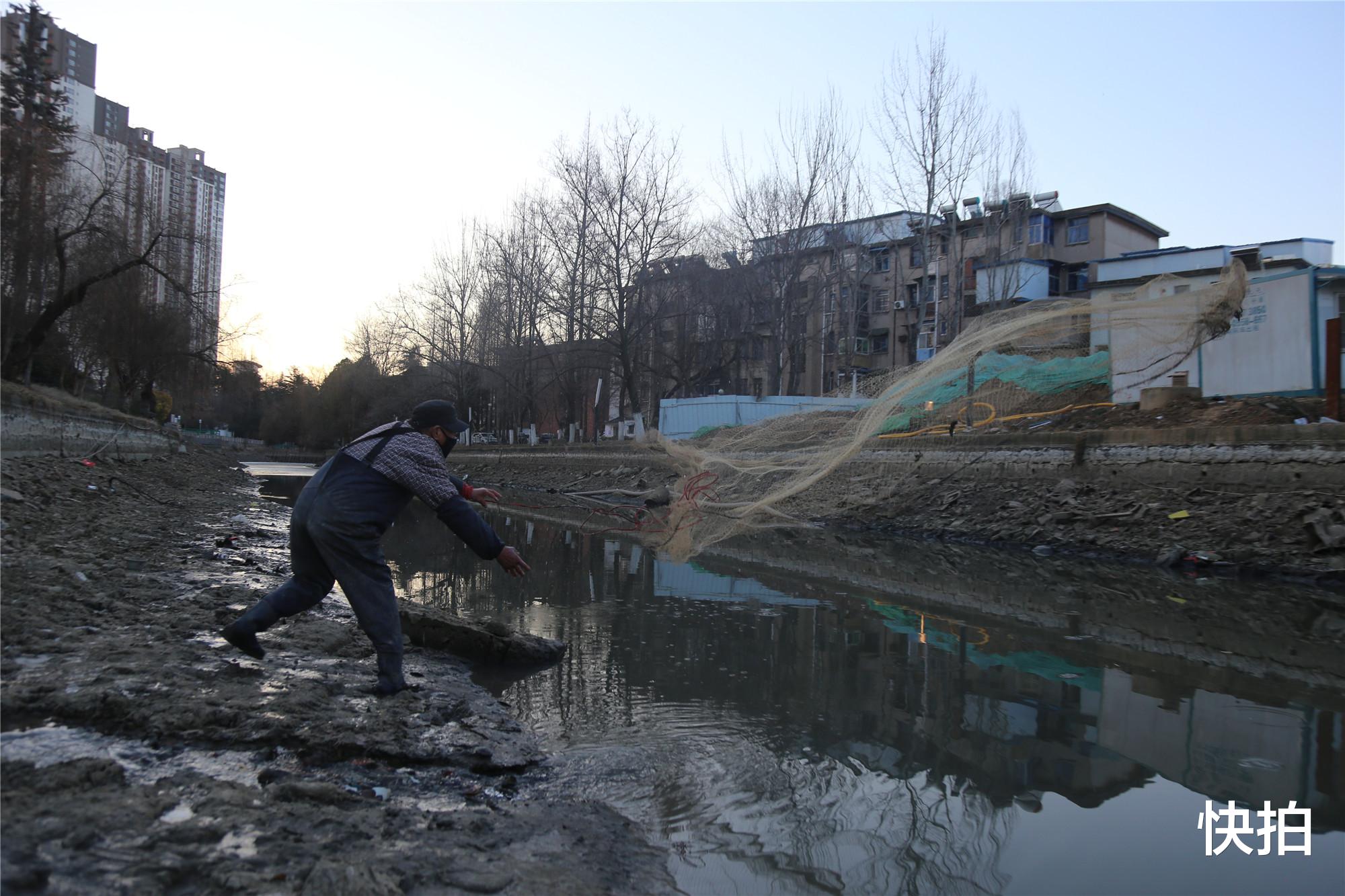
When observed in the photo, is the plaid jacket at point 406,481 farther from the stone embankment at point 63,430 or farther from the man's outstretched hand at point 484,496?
the stone embankment at point 63,430

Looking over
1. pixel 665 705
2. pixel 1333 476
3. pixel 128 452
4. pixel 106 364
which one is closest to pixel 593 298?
pixel 128 452

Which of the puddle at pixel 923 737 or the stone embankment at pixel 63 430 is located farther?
the stone embankment at pixel 63 430

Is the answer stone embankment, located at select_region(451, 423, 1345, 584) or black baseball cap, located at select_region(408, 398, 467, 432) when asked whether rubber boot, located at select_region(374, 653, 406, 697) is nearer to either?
black baseball cap, located at select_region(408, 398, 467, 432)

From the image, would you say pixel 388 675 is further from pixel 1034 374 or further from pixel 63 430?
pixel 63 430

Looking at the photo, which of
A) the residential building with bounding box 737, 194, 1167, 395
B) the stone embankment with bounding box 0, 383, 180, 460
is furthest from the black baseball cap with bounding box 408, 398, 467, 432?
the residential building with bounding box 737, 194, 1167, 395

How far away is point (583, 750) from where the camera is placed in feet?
15.3

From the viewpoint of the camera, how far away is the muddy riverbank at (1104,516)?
11.4m

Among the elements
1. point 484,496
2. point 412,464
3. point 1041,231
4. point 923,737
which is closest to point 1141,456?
point 923,737

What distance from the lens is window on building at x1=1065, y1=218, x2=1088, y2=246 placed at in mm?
43188

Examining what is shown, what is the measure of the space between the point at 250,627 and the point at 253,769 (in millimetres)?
1360

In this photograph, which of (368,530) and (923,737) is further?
(923,737)

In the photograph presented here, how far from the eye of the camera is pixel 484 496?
5.68m

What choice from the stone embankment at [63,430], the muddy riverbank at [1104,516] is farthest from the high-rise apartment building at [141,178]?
the muddy riverbank at [1104,516]

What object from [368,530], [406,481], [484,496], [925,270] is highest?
[925,270]
